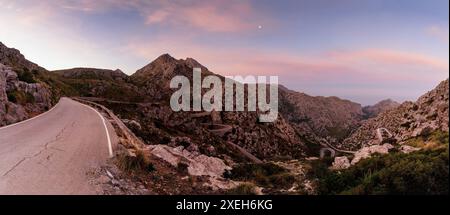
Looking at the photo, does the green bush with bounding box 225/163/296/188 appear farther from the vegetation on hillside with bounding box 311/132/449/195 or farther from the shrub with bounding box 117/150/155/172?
the shrub with bounding box 117/150/155/172

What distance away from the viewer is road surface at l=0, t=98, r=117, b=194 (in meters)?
10.3

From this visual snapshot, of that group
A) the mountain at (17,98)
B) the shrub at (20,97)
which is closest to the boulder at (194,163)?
the mountain at (17,98)

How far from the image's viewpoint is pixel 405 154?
27.6ft

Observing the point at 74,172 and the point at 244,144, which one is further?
the point at 244,144

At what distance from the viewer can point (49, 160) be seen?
45.6 feet

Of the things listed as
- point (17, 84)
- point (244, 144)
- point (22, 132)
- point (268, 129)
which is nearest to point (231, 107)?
point (268, 129)

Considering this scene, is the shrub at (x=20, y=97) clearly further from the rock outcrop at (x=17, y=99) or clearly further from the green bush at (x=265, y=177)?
the green bush at (x=265, y=177)

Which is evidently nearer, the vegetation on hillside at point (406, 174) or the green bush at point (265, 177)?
the vegetation on hillside at point (406, 174)

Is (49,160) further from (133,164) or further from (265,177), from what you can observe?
(265,177)

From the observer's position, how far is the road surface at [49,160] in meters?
10.3

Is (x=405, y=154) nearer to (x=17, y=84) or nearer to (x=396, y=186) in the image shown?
(x=396, y=186)

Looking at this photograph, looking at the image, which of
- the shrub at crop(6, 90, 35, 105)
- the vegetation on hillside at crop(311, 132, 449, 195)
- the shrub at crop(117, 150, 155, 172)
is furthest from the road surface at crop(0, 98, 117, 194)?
the shrub at crop(6, 90, 35, 105)

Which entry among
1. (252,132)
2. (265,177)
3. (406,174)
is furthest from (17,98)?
(252,132)
